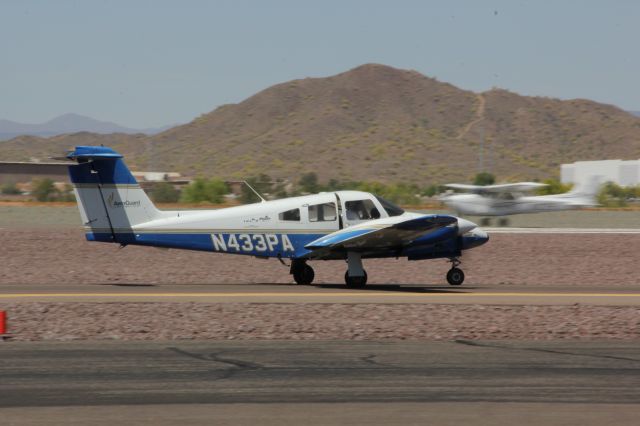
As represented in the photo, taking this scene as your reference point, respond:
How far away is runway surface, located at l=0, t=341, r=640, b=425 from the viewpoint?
970 cm

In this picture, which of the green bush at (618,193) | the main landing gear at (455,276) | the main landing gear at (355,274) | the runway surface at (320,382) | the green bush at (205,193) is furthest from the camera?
the green bush at (618,193)

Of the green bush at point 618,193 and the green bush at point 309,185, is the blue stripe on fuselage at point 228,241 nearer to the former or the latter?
the green bush at point 309,185

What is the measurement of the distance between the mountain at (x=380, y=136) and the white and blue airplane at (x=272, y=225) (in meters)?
110

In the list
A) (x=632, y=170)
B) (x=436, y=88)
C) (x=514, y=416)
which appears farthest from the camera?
(x=436, y=88)

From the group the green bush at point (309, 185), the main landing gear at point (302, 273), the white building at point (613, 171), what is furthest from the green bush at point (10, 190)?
the main landing gear at point (302, 273)

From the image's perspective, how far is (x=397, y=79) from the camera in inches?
7298

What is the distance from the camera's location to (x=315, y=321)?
16562 mm

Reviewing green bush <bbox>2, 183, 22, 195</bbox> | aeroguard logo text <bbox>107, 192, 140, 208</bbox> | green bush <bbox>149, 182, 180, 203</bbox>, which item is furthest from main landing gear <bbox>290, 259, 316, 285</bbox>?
green bush <bbox>2, 183, 22, 195</bbox>

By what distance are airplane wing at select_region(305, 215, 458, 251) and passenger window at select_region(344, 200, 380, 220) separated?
1.44 ft

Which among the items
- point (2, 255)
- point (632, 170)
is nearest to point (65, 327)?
point (2, 255)

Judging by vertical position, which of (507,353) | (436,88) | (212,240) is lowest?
(507,353)

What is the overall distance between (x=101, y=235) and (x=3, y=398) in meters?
10.7

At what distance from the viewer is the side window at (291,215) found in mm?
21344

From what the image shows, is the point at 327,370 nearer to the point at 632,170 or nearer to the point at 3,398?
the point at 3,398
